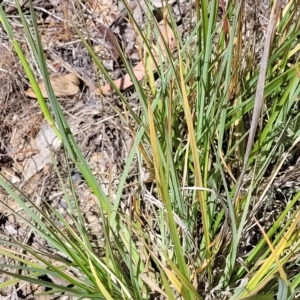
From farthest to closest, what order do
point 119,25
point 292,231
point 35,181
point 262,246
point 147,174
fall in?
point 119,25
point 35,181
point 147,174
point 262,246
point 292,231

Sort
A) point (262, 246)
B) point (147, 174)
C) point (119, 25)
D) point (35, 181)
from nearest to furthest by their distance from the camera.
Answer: point (262, 246) < point (147, 174) < point (35, 181) < point (119, 25)

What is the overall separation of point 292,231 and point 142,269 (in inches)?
13.3

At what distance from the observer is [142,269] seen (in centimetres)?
106

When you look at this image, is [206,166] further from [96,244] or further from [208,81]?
[96,244]

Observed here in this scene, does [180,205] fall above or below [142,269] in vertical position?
above

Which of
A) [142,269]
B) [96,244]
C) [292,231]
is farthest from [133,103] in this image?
[292,231]

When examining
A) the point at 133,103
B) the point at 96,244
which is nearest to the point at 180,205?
the point at 96,244

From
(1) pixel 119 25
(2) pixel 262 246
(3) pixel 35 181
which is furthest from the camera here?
(1) pixel 119 25

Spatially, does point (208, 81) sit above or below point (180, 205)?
above

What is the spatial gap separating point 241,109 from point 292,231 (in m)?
0.29

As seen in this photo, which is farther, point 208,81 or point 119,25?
point 119,25

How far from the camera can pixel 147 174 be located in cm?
122

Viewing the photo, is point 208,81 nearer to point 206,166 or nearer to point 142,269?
point 206,166

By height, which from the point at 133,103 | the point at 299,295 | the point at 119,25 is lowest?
the point at 299,295
